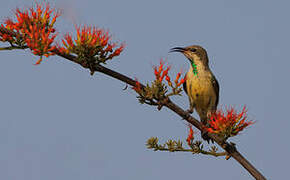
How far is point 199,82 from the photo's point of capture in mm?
9203

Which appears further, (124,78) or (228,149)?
(228,149)

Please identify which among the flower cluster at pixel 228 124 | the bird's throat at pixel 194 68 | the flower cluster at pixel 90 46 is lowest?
the flower cluster at pixel 228 124

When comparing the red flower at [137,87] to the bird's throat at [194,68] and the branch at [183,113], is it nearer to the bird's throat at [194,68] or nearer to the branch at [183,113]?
the branch at [183,113]

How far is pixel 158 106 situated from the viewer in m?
5.09

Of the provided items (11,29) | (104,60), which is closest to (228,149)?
(104,60)

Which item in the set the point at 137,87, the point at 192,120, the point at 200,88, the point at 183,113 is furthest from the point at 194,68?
the point at 183,113

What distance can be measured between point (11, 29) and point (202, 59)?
195 inches

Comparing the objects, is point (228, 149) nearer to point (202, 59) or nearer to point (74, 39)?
point (74, 39)

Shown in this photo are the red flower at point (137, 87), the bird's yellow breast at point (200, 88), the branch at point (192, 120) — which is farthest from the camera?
the bird's yellow breast at point (200, 88)

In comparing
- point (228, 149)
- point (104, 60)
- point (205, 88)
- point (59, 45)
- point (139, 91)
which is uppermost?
point (205, 88)

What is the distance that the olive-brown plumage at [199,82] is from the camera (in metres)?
9.21

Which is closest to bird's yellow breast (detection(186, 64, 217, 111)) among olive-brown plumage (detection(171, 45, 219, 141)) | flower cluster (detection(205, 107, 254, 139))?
olive-brown plumage (detection(171, 45, 219, 141))

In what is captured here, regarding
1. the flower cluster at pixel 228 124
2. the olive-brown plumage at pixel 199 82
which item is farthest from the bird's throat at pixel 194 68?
the flower cluster at pixel 228 124

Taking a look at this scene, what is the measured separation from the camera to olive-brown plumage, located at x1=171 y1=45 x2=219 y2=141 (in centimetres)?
921
